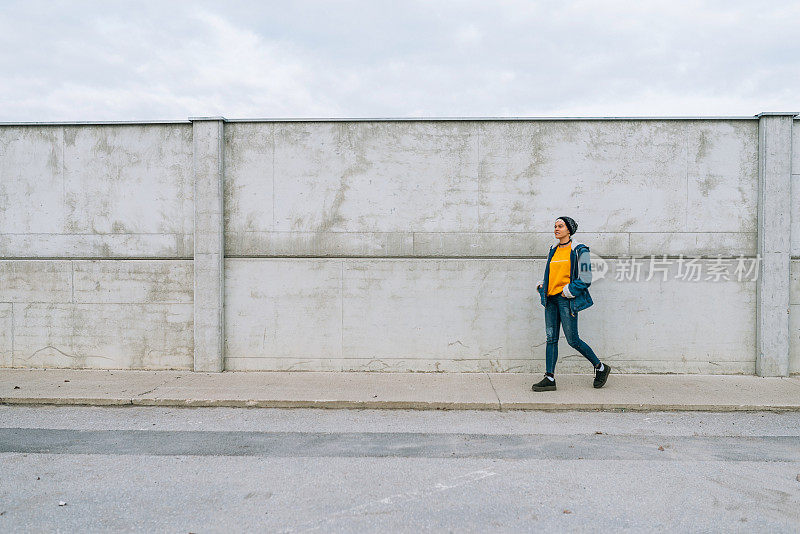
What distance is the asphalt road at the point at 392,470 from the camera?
3188 mm

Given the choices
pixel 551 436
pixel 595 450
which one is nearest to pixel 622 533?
pixel 595 450

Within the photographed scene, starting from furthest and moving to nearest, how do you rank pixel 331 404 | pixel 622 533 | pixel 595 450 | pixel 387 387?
pixel 387 387, pixel 331 404, pixel 595 450, pixel 622 533

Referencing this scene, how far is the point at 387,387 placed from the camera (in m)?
6.11

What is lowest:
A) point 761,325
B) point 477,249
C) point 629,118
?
point 761,325

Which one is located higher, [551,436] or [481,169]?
[481,169]

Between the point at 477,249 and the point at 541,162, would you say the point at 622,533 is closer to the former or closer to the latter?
the point at 477,249

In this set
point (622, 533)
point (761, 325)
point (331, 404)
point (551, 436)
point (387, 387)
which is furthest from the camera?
point (761, 325)

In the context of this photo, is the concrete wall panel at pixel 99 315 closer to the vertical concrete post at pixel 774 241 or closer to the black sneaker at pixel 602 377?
the black sneaker at pixel 602 377

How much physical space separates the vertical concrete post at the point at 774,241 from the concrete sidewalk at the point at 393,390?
0.36 metres

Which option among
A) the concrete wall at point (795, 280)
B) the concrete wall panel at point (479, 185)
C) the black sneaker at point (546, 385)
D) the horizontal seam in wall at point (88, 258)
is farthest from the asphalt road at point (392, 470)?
the concrete wall panel at point (479, 185)

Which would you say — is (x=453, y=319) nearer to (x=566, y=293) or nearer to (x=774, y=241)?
(x=566, y=293)

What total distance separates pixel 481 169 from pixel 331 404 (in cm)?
354

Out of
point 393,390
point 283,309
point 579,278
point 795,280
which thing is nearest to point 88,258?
point 283,309

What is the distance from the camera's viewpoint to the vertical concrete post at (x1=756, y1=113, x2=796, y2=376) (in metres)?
6.62
